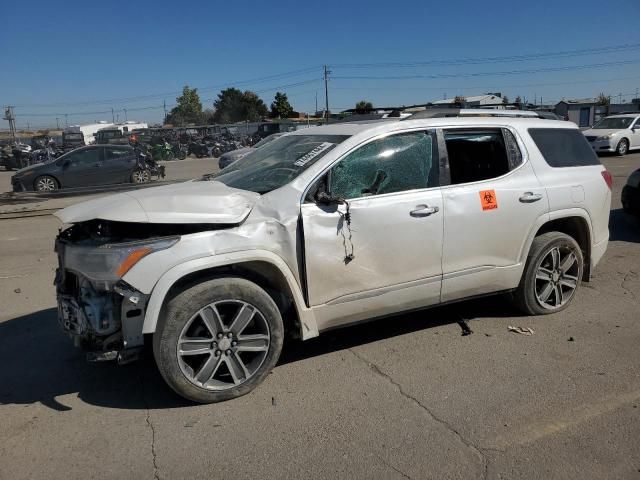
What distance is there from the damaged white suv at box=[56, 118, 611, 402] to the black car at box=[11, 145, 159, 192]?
14.1 m

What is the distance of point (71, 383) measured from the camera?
380 centimetres

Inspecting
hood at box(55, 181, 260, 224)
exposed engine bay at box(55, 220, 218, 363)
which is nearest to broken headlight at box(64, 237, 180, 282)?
exposed engine bay at box(55, 220, 218, 363)

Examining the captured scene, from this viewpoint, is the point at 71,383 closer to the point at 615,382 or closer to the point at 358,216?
the point at 358,216

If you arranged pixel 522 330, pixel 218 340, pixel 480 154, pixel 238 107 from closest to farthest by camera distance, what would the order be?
pixel 218 340
pixel 480 154
pixel 522 330
pixel 238 107

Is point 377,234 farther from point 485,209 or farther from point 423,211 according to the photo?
point 485,209

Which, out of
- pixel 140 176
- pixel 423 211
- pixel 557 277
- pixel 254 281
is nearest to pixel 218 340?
pixel 254 281

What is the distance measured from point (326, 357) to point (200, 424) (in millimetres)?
1201

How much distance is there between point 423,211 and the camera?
400 centimetres

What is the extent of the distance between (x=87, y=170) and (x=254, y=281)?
50.5 feet

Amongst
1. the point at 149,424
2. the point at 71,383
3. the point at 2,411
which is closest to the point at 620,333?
the point at 149,424

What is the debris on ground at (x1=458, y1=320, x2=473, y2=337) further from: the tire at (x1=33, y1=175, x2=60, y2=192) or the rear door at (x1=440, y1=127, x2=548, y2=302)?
the tire at (x1=33, y1=175, x2=60, y2=192)

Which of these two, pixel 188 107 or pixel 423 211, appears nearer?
pixel 423 211

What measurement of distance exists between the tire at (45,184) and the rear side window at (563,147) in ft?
50.4

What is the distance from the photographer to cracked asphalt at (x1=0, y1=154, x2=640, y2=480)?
2861 mm
